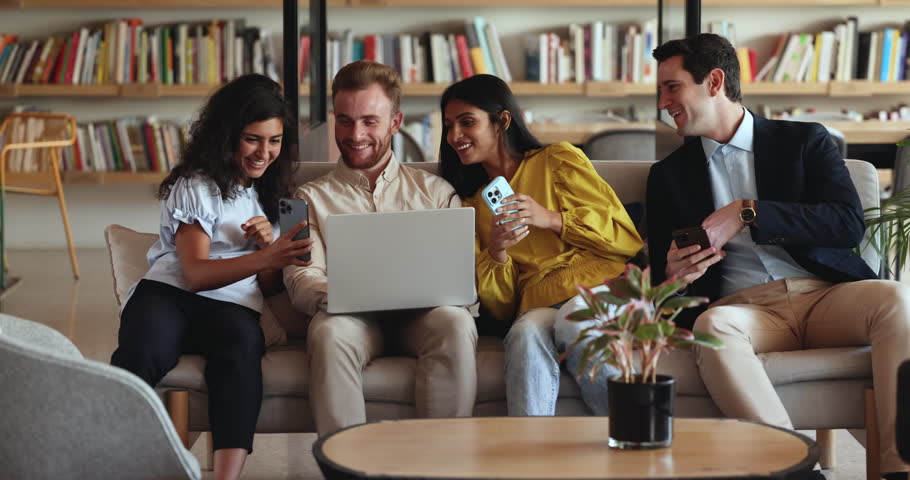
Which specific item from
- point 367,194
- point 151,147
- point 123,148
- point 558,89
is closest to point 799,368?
point 367,194

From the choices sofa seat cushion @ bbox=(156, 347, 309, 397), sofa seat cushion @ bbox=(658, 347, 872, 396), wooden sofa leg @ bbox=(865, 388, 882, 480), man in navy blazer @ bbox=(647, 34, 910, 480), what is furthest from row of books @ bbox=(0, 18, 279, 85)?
wooden sofa leg @ bbox=(865, 388, 882, 480)

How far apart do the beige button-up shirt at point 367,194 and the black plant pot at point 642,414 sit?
1032 millimetres

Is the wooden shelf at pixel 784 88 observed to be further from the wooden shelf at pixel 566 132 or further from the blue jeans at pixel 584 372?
the blue jeans at pixel 584 372

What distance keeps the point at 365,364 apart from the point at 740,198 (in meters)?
0.97

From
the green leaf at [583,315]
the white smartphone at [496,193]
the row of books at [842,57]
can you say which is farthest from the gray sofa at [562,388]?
Answer: the row of books at [842,57]

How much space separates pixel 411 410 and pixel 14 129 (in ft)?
13.5

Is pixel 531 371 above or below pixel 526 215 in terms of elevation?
below

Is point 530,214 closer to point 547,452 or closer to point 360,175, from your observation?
point 360,175

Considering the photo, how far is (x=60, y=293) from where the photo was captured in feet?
16.1

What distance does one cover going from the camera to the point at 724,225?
2320 mm

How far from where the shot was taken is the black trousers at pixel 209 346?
2051 mm

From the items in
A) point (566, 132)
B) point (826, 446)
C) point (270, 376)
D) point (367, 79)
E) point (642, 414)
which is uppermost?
point (367, 79)

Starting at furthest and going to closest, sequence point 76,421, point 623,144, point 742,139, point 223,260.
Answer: point 623,144
point 742,139
point 223,260
point 76,421

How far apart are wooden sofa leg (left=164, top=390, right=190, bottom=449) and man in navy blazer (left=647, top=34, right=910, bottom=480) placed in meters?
1.03
